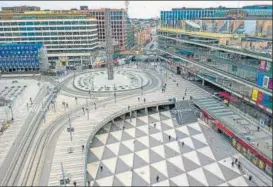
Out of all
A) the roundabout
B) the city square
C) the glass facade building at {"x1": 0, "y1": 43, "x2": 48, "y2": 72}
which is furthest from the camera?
the glass facade building at {"x1": 0, "y1": 43, "x2": 48, "y2": 72}

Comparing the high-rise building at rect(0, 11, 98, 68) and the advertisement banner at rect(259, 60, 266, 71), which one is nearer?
the advertisement banner at rect(259, 60, 266, 71)

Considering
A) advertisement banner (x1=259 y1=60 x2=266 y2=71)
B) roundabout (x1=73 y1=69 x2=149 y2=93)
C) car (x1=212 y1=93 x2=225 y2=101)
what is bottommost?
car (x1=212 y1=93 x2=225 y2=101)

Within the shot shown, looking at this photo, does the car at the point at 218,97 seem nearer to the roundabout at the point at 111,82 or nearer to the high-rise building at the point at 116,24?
the roundabout at the point at 111,82

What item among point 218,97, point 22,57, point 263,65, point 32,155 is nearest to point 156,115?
point 218,97

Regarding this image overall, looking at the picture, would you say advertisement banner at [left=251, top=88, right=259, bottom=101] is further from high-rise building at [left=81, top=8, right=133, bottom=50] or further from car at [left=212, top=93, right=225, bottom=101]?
high-rise building at [left=81, top=8, right=133, bottom=50]

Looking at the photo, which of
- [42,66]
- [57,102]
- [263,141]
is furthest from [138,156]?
[42,66]

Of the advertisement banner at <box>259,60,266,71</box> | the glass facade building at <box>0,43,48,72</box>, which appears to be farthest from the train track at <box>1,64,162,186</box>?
the glass facade building at <box>0,43,48,72</box>

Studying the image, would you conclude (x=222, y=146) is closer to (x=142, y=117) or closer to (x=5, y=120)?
(x=142, y=117)
